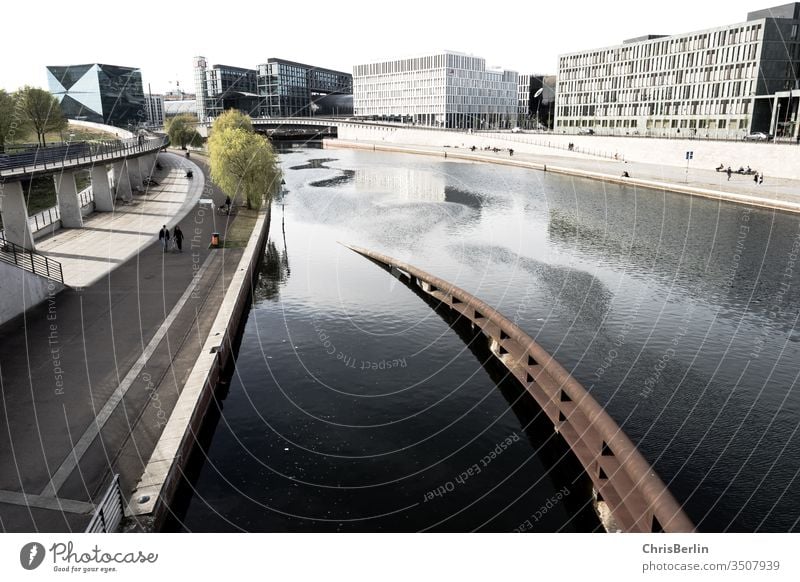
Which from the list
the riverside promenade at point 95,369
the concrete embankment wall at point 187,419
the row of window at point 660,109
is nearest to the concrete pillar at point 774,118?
the row of window at point 660,109

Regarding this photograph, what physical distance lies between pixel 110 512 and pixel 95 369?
30.1ft

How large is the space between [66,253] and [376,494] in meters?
A: 30.6

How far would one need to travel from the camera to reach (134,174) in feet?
231

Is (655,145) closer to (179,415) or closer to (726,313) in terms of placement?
(726,313)

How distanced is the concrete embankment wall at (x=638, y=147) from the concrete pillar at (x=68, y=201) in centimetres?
7953

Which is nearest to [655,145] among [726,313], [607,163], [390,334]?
[607,163]

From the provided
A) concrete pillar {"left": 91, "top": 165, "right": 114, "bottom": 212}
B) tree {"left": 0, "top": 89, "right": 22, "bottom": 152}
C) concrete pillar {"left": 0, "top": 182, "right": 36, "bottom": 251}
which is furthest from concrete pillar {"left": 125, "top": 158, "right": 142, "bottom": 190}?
concrete pillar {"left": 0, "top": 182, "right": 36, "bottom": 251}

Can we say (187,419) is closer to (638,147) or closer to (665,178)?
(665,178)

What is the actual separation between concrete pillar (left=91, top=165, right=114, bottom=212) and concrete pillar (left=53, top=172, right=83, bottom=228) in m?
8.99

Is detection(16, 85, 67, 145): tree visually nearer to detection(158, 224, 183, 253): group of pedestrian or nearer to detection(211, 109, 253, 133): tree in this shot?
detection(211, 109, 253, 133): tree

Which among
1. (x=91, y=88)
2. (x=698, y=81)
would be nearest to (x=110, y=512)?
(x=698, y=81)

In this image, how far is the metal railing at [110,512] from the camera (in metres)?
12.0

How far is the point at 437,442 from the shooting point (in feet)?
63.2

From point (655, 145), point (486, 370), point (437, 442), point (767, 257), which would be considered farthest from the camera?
point (655, 145)
